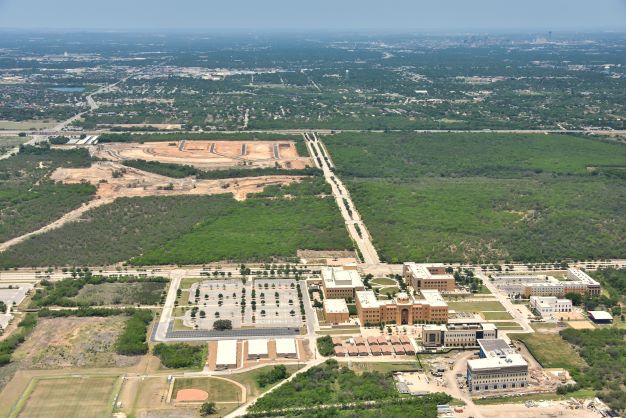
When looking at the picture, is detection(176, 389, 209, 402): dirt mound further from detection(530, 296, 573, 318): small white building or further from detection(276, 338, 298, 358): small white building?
detection(530, 296, 573, 318): small white building

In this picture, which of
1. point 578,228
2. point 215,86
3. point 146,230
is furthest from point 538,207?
point 215,86

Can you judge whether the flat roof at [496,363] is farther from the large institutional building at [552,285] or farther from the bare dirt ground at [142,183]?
the bare dirt ground at [142,183]

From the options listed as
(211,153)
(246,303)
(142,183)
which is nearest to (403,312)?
(246,303)

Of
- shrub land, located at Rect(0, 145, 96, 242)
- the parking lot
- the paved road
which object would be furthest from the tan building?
shrub land, located at Rect(0, 145, 96, 242)

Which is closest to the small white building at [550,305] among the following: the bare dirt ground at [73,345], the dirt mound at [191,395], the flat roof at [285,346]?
the flat roof at [285,346]

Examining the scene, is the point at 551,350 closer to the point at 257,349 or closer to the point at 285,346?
the point at 285,346

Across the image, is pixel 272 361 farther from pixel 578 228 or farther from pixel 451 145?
pixel 451 145
